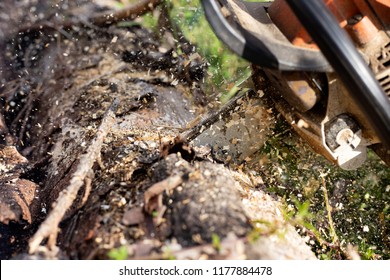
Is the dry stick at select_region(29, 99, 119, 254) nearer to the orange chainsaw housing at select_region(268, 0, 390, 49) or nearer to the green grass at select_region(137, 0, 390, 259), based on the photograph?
the green grass at select_region(137, 0, 390, 259)

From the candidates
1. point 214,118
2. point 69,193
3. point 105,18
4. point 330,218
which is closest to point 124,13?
point 105,18

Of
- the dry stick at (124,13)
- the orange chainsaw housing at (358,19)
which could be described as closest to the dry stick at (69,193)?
the orange chainsaw housing at (358,19)

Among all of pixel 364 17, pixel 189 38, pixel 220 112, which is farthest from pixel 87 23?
pixel 364 17

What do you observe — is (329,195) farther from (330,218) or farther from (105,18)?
(105,18)

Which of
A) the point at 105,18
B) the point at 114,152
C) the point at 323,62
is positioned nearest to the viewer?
the point at 323,62

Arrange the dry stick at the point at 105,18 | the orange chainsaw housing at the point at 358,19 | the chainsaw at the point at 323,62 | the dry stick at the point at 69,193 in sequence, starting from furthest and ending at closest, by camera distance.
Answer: the dry stick at the point at 105,18 → the orange chainsaw housing at the point at 358,19 → the dry stick at the point at 69,193 → the chainsaw at the point at 323,62

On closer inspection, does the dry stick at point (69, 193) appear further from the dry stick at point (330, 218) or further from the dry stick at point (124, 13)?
the dry stick at point (124, 13)
